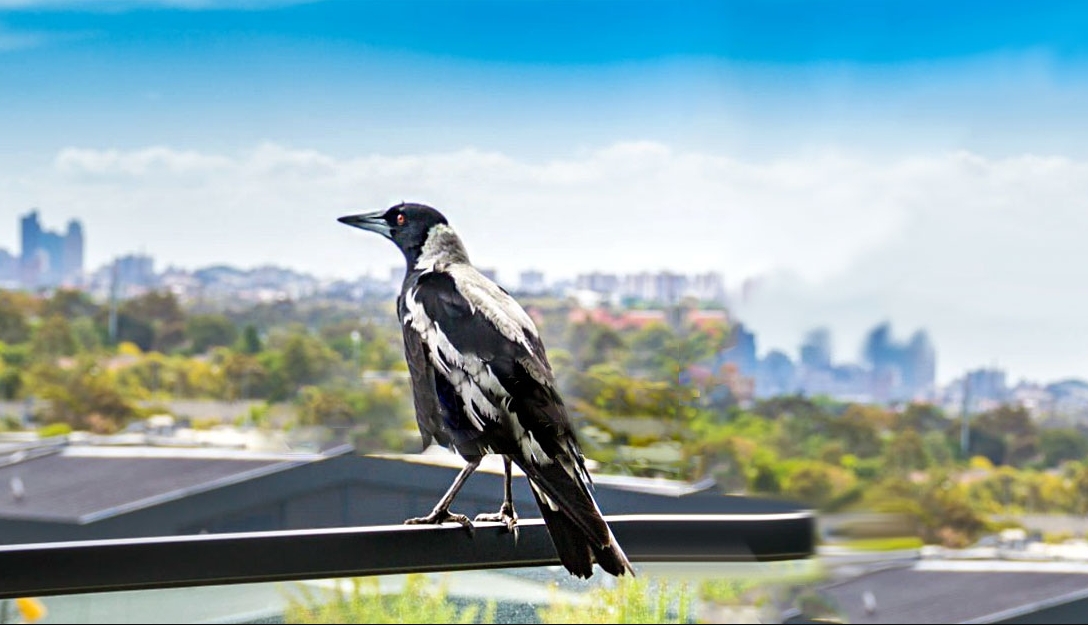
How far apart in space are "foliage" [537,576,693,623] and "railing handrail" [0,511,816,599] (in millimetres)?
699

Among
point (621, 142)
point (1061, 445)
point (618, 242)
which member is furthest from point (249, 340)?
point (1061, 445)

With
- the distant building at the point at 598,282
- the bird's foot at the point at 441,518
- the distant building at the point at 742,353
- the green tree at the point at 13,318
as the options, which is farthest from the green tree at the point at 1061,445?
the green tree at the point at 13,318

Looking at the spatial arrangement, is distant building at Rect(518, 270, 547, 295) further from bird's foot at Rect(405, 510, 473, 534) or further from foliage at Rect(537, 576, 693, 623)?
bird's foot at Rect(405, 510, 473, 534)

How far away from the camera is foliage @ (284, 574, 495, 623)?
2.40 meters

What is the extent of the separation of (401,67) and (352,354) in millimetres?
1494

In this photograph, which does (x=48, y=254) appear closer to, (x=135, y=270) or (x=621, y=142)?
(x=135, y=270)

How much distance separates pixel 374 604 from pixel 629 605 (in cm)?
58

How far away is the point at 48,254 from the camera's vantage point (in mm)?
4918

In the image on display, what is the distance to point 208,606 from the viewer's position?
7.25ft

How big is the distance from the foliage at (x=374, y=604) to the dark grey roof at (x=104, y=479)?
121 cm

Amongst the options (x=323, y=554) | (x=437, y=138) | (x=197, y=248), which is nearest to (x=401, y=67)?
(x=437, y=138)

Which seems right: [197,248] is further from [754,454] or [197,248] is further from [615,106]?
[754,454]

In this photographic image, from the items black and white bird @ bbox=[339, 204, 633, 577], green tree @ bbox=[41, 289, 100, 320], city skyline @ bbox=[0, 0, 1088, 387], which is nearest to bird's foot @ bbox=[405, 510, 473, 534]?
black and white bird @ bbox=[339, 204, 633, 577]

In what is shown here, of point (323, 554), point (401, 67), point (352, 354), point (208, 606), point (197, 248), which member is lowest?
point (208, 606)
